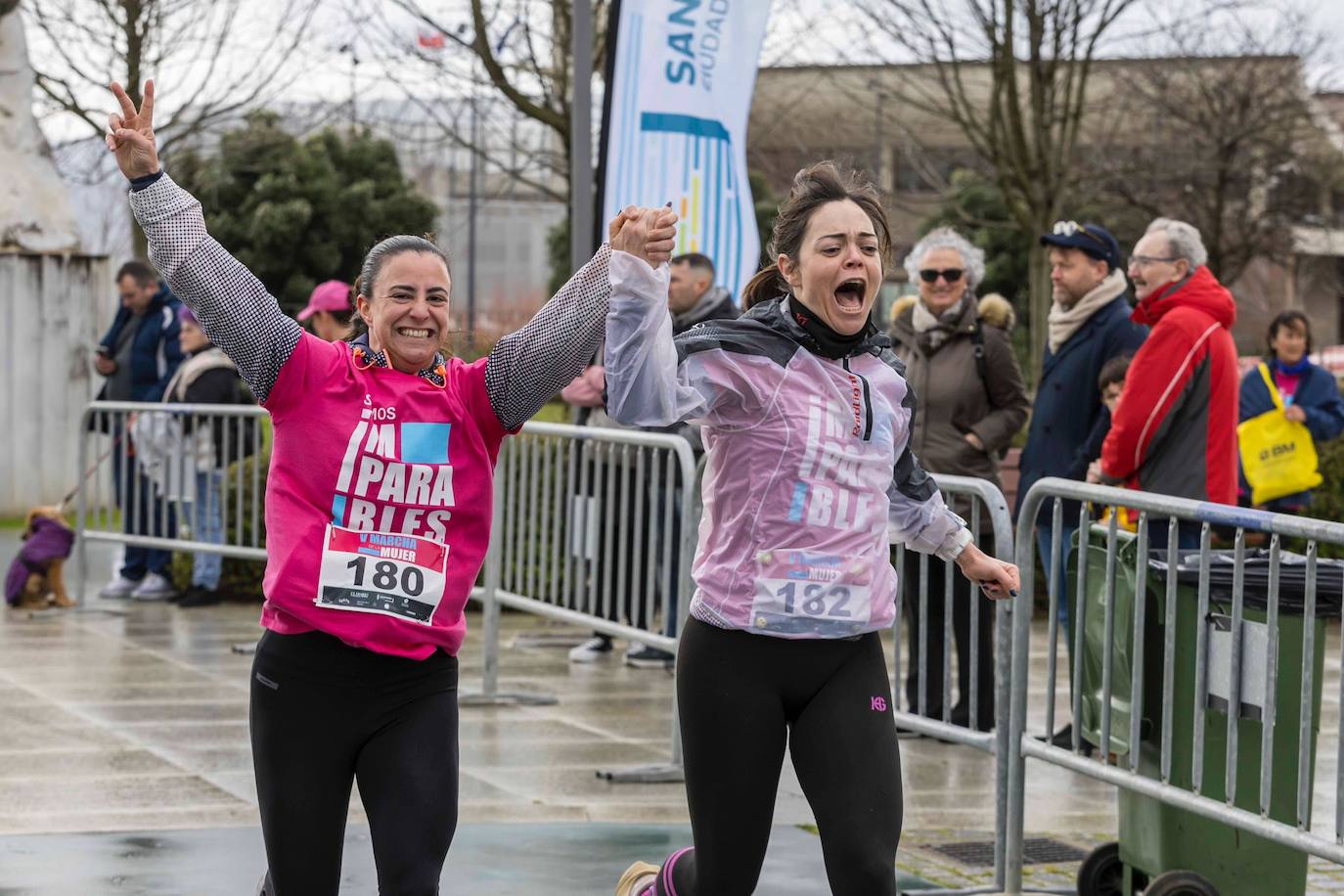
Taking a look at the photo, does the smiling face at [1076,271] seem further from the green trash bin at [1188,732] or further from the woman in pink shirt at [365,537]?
the woman in pink shirt at [365,537]

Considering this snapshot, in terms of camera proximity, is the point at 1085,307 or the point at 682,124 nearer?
the point at 1085,307

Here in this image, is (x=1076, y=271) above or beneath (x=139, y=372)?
above

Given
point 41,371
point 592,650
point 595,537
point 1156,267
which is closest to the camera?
point 1156,267

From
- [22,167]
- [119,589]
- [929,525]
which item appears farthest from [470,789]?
[22,167]

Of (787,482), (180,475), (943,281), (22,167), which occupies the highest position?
(22,167)

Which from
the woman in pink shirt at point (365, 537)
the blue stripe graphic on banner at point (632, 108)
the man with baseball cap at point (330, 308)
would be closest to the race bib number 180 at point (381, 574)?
the woman in pink shirt at point (365, 537)

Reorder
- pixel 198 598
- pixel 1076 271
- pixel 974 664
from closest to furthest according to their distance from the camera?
1. pixel 974 664
2. pixel 1076 271
3. pixel 198 598

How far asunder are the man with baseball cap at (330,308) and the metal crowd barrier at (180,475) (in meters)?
1.04

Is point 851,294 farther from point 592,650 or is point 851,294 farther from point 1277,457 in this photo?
point 1277,457

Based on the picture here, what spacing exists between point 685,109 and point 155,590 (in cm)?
468

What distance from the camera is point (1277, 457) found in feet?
36.6

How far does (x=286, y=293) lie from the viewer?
31047mm

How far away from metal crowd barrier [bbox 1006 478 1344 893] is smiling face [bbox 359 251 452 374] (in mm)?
1989

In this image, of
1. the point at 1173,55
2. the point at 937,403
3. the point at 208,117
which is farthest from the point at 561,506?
the point at 1173,55
